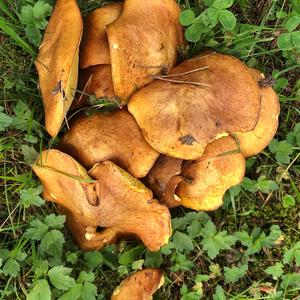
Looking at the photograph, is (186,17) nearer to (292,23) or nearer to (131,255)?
(292,23)

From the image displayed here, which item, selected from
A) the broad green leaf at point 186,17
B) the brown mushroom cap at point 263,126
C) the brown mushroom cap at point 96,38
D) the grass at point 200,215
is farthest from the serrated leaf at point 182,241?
the broad green leaf at point 186,17

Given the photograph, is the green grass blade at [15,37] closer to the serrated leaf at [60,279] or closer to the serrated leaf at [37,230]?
the serrated leaf at [37,230]

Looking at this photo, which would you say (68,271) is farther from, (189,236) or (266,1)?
(266,1)

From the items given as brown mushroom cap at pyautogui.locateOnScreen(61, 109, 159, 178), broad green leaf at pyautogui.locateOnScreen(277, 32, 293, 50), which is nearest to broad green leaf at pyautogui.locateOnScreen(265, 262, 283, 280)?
brown mushroom cap at pyautogui.locateOnScreen(61, 109, 159, 178)

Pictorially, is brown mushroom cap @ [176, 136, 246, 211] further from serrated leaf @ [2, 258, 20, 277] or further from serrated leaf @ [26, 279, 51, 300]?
serrated leaf @ [2, 258, 20, 277]

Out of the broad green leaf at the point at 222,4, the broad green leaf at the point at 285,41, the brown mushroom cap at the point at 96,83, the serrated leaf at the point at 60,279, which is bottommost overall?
the serrated leaf at the point at 60,279
